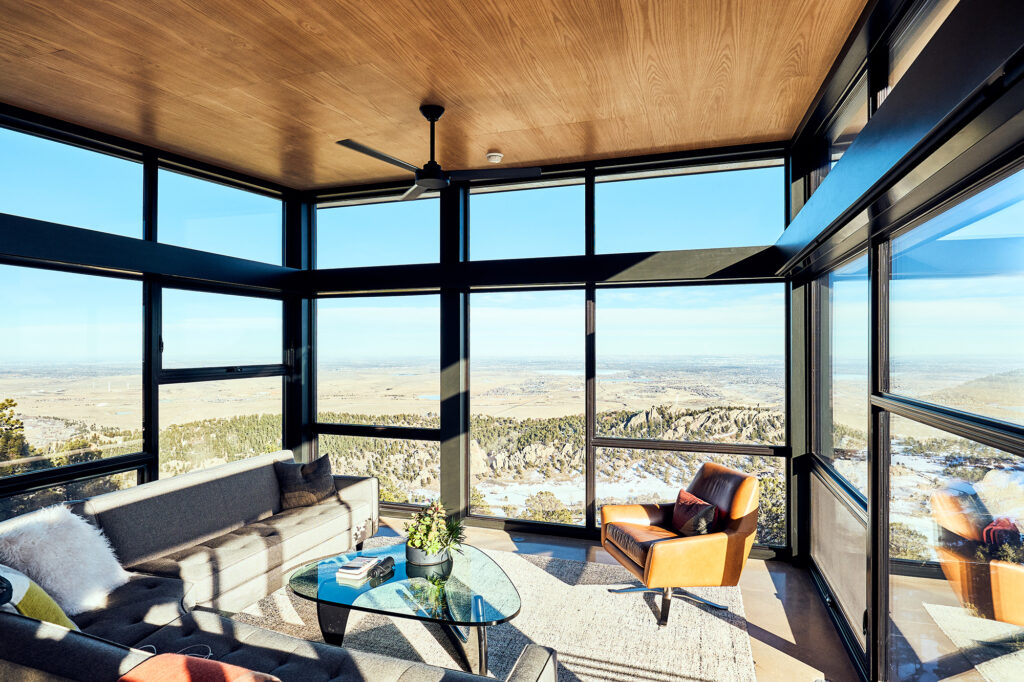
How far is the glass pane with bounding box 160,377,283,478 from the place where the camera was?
181 inches

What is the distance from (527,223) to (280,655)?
150 inches

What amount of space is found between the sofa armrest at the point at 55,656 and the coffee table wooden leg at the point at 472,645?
1.49 meters

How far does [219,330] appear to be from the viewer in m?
5.08

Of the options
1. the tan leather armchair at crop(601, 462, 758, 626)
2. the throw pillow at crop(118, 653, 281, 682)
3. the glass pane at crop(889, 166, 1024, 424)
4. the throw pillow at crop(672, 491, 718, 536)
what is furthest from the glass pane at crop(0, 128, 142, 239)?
the glass pane at crop(889, 166, 1024, 424)

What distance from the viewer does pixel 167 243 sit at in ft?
14.7

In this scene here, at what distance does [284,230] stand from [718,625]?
5198mm

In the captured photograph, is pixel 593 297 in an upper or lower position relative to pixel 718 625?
upper

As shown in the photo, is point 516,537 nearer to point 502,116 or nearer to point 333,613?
point 333,613

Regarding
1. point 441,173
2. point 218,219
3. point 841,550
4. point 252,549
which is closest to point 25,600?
point 252,549

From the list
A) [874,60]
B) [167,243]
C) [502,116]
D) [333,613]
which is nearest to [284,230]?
[167,243]

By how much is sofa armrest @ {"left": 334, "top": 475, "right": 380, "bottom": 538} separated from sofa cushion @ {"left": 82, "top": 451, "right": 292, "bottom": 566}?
0.49 meters

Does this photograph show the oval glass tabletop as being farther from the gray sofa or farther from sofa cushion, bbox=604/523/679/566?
sofa cushion, bbox=604/523/679/566

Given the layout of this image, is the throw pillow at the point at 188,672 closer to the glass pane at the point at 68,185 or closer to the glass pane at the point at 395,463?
the glass pane at the point at 68,185

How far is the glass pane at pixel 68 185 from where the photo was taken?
11.8 feet
